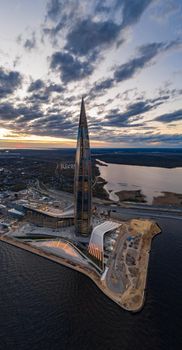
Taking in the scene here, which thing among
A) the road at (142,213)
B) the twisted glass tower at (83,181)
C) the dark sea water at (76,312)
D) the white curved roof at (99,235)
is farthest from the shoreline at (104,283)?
the road at (142,213)

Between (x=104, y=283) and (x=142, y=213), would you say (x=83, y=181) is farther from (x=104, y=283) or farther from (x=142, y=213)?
(x=142, y=213)

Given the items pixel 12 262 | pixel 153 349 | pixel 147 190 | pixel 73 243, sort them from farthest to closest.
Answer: pixel 147 190
pixel 73 243
pixel 12 262
pixel 153 349

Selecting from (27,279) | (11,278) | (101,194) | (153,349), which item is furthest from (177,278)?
(101,194)

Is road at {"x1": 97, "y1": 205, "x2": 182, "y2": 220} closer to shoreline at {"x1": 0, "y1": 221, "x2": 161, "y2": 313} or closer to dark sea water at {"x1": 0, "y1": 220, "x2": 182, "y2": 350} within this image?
shoreline at {"x1": 0, "y1": 221, "x2": 161, "y2": 313}

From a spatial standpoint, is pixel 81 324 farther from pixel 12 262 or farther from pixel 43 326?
pixel 12 262

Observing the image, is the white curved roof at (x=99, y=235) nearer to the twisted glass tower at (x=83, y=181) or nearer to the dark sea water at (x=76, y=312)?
the twisted glass tower at (x=83, y=181)

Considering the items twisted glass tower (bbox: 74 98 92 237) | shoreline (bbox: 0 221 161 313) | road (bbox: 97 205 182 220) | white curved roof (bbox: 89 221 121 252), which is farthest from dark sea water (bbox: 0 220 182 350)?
Answer: road (bbox: 97 205 182 220)


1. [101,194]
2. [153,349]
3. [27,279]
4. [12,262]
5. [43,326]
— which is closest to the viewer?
[153,349]
